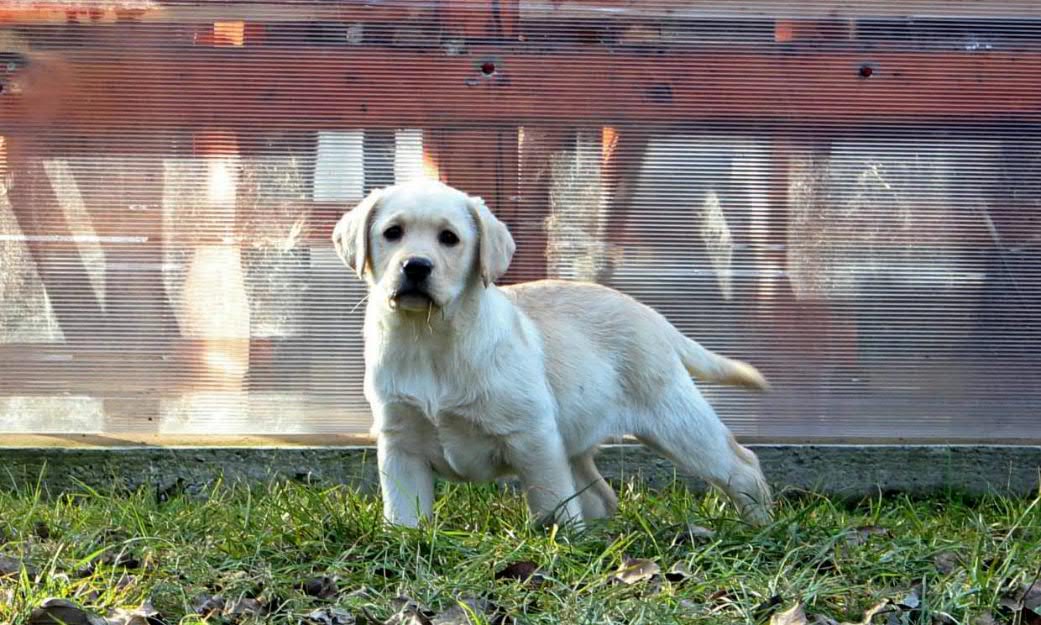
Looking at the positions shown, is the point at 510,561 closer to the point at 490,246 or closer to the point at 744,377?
the point at 490,246

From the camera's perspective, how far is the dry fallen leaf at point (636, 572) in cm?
360

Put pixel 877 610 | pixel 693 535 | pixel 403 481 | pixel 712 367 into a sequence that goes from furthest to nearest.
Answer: pixel 712 367
pixel 403 481
pixel 693 535
pixel 877 610

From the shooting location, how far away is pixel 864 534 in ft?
13.8

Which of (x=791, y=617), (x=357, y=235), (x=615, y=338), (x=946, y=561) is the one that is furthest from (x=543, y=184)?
(x=791, y=617)

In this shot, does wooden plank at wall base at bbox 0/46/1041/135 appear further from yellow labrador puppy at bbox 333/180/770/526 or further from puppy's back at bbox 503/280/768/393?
yellow labrador puppy at bbox 333/180/770/526

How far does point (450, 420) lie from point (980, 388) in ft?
7.50

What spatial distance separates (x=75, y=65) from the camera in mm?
5473

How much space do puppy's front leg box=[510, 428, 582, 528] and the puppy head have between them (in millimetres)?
501

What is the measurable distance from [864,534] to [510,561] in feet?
3.65

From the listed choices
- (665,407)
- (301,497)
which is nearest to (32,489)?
(301,497)

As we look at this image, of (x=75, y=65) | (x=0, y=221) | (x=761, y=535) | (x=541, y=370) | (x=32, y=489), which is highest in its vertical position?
(x=75, y=65)

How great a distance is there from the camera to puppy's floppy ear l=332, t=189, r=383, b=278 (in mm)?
4402

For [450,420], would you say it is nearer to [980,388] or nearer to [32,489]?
[32,489]

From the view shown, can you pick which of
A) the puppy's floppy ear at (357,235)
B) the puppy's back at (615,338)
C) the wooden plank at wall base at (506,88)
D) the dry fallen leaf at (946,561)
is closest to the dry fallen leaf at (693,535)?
the dry fallen leaf at (946,561)
